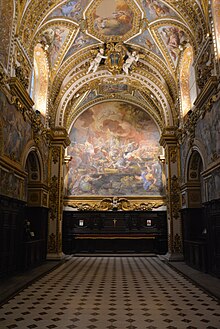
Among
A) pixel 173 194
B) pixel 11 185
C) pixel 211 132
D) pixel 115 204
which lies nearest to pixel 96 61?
pixel 173 194

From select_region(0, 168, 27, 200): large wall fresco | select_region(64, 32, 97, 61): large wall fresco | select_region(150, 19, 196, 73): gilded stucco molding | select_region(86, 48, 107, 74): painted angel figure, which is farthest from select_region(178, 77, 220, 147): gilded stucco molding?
select_region(0, 168, 27, 200): large wall fresco

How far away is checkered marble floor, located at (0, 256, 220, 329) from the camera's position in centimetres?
595

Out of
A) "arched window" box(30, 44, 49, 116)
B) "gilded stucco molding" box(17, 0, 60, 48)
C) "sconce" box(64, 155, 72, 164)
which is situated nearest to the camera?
"gilded stucco molding" box(17, 0, 60, 48)

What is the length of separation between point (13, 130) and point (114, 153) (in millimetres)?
11721

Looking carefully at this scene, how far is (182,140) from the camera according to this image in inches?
666

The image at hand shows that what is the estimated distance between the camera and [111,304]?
24.1 feet

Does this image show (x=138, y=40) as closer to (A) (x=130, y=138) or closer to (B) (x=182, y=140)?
(B) (x=182, y=140)

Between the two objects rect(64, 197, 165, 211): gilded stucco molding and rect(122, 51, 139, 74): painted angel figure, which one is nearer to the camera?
rect(122, 51, 139, 74): painted angel figure

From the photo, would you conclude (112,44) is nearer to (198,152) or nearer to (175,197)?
(198,152)

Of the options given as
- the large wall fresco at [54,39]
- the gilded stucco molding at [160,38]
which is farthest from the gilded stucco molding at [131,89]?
the large wall fresco at [54,39]

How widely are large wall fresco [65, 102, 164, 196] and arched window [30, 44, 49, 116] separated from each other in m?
5.93

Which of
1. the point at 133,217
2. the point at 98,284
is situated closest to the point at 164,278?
the point at 98,284

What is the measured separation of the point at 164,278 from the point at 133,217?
1030 cm

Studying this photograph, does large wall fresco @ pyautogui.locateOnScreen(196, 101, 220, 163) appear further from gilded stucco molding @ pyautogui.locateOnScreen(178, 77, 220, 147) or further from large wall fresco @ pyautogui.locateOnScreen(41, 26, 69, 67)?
large wall fresco @ pyautogui.locateOnScreen(41, 26, 69, 67)
